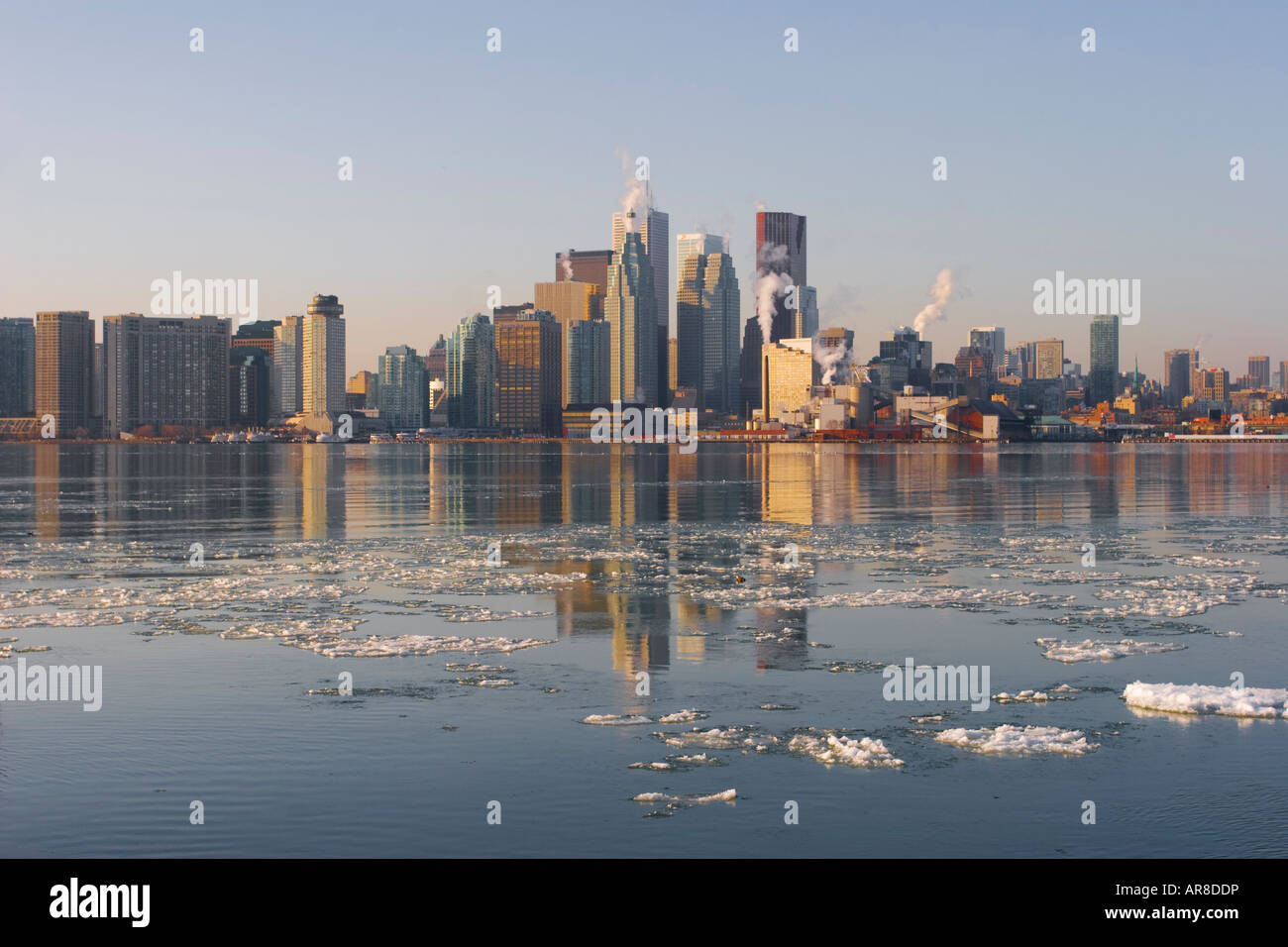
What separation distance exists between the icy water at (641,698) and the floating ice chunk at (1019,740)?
8 cm

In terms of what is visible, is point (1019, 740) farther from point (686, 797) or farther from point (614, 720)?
point (614, 720)

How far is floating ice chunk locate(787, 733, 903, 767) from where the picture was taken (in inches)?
707

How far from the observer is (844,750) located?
722 inches

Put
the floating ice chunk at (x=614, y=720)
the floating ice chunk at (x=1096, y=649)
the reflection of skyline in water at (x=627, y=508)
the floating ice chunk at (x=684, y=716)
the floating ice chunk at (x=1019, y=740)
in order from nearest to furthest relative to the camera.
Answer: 1. the floating ice chunk at (x=1019, y=740)
2. the floating ice chunk at (x=614, y=720)
3. the floating ice chunk at (x=684, y=716)
4. the floating ice chunk at (x=1096, y=649)
5. the reflection of skyline in water at (x=627, y=508)

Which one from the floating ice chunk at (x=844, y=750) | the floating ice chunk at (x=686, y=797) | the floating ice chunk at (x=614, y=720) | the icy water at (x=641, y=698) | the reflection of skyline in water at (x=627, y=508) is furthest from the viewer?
the reflection of skyline in water at (x=627, y=508)

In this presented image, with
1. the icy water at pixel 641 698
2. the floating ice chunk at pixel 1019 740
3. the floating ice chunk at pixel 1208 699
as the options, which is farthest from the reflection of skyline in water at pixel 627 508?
the floating ice chunk at pixel 1208 699

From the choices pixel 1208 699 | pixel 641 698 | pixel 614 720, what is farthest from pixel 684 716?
pixel 1208 699

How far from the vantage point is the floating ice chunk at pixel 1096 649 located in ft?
84.2

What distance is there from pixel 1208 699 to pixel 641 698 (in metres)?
9.76

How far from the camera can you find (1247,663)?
2458 centimetres

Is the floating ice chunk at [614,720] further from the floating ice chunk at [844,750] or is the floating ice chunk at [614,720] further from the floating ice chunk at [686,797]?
the floating ice chunk at [686,797]
